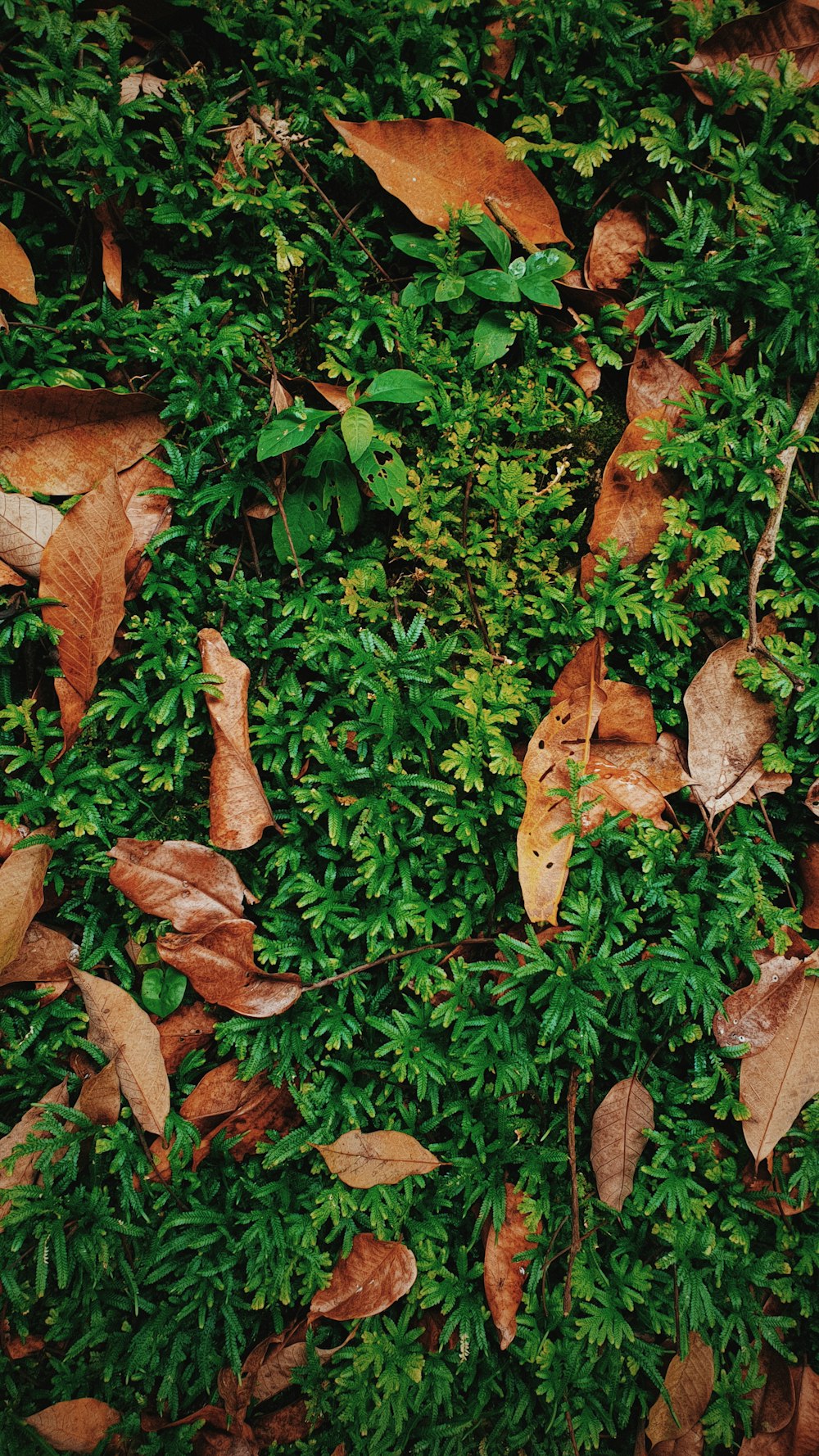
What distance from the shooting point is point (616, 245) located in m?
2.79

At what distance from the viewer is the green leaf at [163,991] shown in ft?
8.21

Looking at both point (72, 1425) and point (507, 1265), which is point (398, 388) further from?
point (72, 1425)

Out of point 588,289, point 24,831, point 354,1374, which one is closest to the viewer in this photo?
point 354,1374

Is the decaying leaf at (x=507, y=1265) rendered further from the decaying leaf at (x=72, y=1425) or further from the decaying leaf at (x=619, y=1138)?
the decaying leaf at (x=72, y=1425)

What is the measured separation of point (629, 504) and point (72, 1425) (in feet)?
10.5

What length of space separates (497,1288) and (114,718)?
206 cm

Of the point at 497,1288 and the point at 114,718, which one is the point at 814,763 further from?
the point at 114,718

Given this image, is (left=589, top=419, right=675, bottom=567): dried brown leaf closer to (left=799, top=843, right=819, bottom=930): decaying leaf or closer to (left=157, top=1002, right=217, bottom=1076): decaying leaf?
(left=799, top=843, right=819, bottom=930): decaying leaf

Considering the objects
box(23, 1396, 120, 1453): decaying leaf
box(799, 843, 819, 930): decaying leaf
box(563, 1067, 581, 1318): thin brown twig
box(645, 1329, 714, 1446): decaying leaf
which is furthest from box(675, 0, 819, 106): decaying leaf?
box(23, 1396, 120, 1453): decaying leaf

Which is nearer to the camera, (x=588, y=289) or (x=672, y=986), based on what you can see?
(x=672, y=986)

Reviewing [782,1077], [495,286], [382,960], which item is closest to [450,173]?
[495,286]

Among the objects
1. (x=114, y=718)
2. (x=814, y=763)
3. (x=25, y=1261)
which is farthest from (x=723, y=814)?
(x=25, y=1261)

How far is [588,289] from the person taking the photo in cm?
276

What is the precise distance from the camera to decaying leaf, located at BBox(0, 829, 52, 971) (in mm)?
2385
